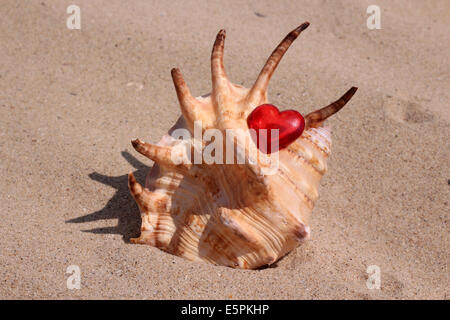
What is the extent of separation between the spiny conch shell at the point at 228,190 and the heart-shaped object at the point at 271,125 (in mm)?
46

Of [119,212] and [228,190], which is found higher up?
[228,190]

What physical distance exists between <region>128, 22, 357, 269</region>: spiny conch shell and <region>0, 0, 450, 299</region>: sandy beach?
0.12m

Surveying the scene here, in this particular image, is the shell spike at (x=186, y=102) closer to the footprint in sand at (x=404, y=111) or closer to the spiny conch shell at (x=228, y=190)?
the spiny conch shell at (x=228, y=190)

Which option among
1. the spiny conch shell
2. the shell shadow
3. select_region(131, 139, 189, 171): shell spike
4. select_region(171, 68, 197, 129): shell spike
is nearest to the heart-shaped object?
the spiny conch shell

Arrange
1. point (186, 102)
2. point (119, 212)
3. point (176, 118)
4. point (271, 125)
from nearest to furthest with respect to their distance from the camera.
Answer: point (271, 125) < point (186, 102) < point (119, 212) < point (176, 118)

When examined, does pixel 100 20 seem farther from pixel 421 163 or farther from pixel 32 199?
pixel 421 163

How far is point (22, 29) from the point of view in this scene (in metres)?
4.39

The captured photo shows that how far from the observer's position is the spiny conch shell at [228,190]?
2400 millimetres

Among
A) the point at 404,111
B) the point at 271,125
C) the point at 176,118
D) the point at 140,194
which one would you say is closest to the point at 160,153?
the point at 140,194

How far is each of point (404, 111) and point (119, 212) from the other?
87.2 inches

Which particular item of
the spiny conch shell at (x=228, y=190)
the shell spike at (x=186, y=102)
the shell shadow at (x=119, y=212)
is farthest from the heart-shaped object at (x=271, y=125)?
the shell shadow at (x=119, y=212)

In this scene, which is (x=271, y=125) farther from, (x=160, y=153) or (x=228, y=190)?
(x=160, y=153)

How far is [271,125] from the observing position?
7.86ft

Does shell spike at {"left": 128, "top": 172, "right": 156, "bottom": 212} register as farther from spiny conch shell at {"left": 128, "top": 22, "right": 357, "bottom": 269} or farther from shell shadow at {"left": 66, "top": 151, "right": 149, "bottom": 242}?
shell shadow at {"left": 66, "top": 151, "right": 149, "bottom": 242}
